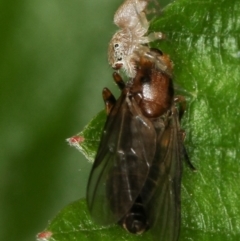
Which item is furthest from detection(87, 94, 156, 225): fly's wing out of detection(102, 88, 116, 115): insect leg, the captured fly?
detection(102, 88, 116, 115): insect leg

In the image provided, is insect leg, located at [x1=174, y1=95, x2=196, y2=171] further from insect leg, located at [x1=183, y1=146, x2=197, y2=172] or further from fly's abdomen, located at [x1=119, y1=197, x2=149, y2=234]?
fly's abdomen, located at [x1=119, y1=197, x2=149, y2=234]

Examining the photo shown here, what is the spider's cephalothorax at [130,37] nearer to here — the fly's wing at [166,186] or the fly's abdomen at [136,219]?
the fly's wing at [166,186]

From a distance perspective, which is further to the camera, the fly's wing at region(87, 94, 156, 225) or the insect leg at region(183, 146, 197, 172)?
the insect leg at region(183, 146, 197, 172)

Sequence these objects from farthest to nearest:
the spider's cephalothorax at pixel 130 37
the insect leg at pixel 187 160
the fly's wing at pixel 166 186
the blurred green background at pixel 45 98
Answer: the blurred green background at pixel 45 98 < the spider's cephalothorax at pixel 130 37 < the insect leg at pixel 187 160 < the fly's wing at pixel 166 186

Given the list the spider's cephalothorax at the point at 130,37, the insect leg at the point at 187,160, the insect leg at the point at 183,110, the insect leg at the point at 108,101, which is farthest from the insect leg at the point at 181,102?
the insect leg at the point at 108,101

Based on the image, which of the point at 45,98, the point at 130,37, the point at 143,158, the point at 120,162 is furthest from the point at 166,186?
the point at 45,98

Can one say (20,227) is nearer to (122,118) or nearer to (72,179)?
(72,179)

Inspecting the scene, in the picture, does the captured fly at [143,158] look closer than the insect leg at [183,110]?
Yes

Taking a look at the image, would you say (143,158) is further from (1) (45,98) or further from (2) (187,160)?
(1) (45,98)
